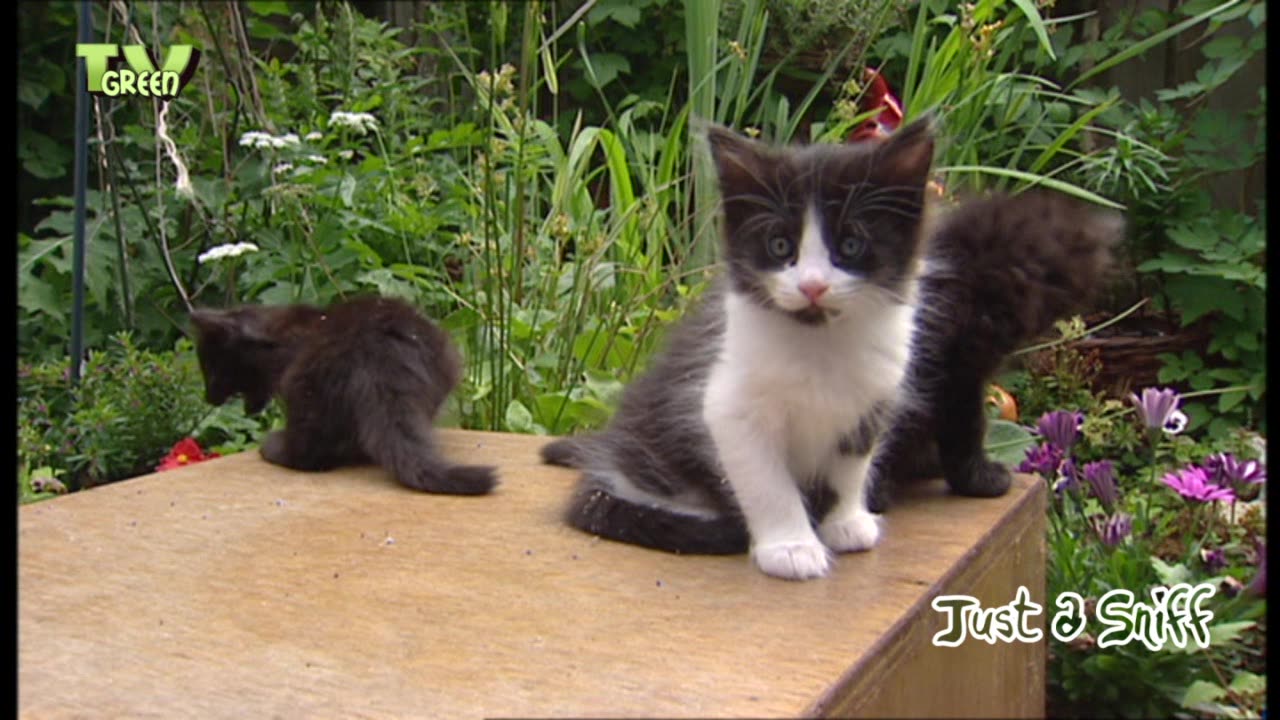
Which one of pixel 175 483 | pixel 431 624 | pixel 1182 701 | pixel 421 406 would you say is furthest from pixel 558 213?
pixel 1182 701

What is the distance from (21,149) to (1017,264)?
677mm

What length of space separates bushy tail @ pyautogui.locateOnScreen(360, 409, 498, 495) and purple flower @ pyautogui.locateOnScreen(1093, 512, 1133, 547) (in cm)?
58

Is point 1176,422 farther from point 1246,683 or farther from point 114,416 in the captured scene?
point 114,416

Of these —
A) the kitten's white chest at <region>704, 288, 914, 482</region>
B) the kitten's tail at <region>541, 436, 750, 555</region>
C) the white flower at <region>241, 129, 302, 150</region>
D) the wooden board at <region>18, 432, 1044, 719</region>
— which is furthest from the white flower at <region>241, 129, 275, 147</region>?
the kitten's white chest at <region>704, 288, 914, 482</region>

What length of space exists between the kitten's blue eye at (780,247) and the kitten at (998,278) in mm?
185

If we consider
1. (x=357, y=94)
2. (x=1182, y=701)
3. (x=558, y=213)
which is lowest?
(x=1182, y=701)

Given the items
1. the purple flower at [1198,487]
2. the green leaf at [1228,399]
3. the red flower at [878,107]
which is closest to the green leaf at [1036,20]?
the red flower at [878,107]

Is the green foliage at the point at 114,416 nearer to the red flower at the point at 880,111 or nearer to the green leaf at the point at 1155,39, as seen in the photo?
the red flower at the point at 880,111

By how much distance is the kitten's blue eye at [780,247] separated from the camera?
66cm

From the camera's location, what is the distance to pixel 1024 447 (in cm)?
117

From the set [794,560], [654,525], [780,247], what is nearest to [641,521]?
[654,525]

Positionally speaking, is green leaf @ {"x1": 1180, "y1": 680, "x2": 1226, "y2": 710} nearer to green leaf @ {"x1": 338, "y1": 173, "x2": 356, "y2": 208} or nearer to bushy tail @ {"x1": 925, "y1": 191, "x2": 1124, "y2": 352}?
bushy tail @ {"x1": 925, "y1": 191, "x2": 1124, "y2": 352}

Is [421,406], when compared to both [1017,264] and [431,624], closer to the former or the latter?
[431,624]

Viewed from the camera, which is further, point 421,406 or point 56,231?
point 421,406
